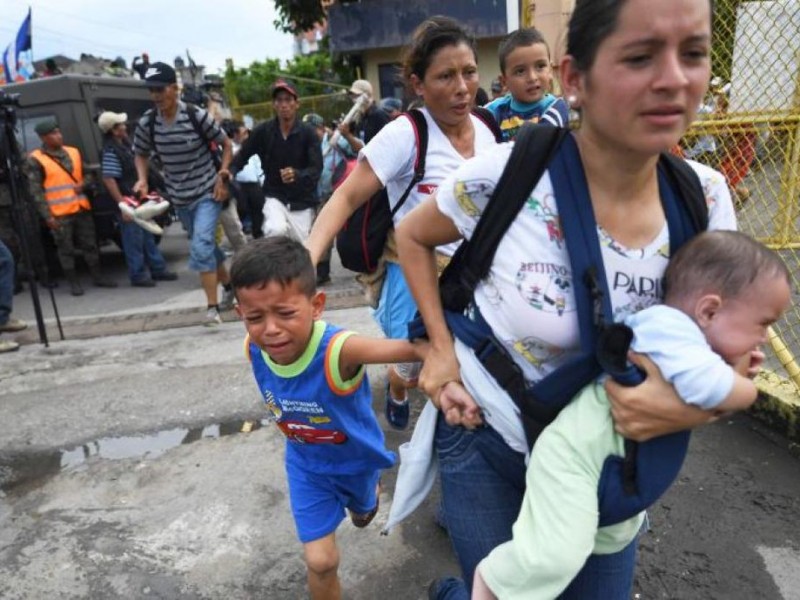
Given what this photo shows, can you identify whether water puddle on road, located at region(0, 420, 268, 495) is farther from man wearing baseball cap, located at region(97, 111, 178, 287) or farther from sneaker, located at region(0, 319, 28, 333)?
man wearing baseball cap, located at region(97, 111, 178, 287)

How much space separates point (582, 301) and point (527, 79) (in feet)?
8.26

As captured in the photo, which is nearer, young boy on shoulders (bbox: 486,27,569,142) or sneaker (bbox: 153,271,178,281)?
young boy on shoulders (bbox: 486,27,569,142)

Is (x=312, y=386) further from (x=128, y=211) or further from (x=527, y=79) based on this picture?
(x=128, y=211)

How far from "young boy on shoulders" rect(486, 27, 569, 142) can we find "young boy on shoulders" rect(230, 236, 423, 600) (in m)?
1.82

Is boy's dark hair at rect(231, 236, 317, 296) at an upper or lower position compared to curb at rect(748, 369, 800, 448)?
upper

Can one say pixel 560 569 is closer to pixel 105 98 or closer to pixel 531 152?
pixel 531 152

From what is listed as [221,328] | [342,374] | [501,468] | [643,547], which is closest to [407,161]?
[342,374]

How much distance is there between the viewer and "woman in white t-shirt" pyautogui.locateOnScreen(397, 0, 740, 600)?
3.53 ft

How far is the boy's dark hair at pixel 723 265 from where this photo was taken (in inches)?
44.3

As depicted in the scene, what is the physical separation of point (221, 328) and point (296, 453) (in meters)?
3.48

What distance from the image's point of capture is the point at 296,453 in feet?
7.18

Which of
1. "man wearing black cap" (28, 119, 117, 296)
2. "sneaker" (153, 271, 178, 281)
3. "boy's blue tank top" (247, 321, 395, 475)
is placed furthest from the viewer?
"sneaker" (153, 271, 178, 281)

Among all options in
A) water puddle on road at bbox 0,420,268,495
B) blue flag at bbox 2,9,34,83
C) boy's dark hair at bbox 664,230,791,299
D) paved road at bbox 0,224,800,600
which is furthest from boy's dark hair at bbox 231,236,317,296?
blue flag at bbox 2,9,34,83

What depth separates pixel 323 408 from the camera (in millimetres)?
2021
